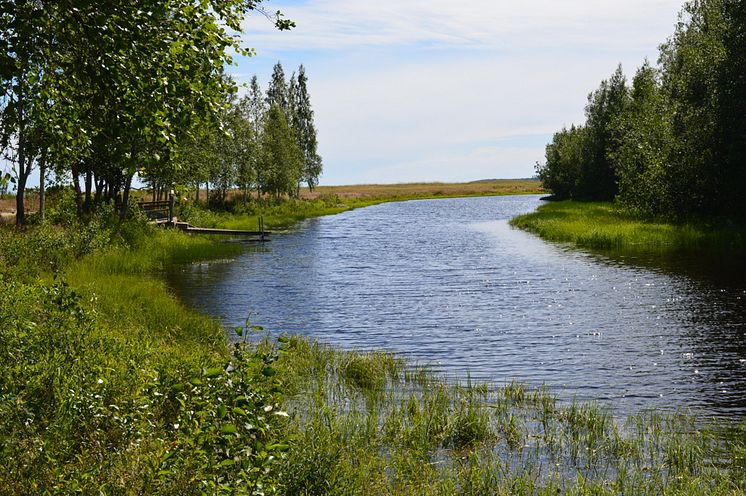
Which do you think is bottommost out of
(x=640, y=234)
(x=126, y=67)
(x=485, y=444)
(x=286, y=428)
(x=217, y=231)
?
(x=485, y=444)

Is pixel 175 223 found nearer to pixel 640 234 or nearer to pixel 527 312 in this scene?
pixel 527 312

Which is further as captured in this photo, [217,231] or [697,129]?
[217,231]

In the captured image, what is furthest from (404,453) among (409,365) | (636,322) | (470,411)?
(636,322)

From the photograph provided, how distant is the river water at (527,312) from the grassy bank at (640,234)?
10.1 feet

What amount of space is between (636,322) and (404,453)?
47.9 ft

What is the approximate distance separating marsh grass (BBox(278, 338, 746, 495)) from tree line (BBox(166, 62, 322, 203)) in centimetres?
3908

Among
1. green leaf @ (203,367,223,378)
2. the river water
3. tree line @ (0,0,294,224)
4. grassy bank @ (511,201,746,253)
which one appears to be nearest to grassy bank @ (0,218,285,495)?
green leaf @ (203,367,223,378)

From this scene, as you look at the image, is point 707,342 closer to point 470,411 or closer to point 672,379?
point 672,379

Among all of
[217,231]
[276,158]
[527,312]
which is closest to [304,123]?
[276,158]

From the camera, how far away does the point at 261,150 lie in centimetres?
8344

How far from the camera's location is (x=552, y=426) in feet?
40.0

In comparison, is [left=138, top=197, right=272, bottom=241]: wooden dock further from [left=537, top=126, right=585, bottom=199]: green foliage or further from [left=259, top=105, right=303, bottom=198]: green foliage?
[left=537, top=126, right=585, bottom=199]: green foliage

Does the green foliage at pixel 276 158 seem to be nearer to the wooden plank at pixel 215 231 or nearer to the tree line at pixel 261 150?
the tree line at pixel 261 150

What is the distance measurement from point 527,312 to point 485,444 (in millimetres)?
14108
